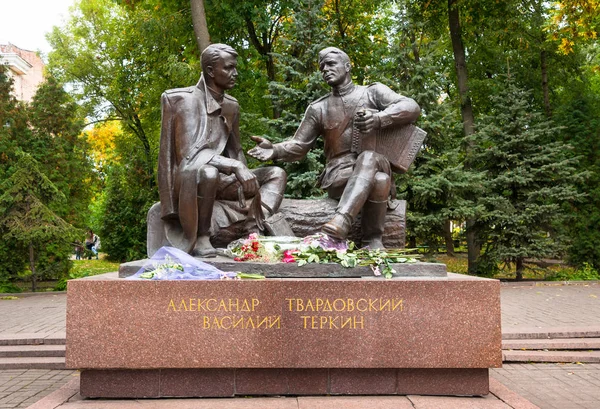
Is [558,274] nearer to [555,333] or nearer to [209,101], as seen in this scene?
[555,333]

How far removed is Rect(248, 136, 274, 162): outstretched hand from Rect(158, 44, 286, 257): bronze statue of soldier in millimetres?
213

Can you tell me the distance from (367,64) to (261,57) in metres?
3.46

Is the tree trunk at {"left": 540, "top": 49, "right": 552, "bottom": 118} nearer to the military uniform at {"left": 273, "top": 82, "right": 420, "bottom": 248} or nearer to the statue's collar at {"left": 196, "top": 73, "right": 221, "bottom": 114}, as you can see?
the military uniform at {"left": 273, "top": 82, "right": 420, "bottom": 248}

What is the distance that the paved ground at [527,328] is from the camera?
16.8 ft

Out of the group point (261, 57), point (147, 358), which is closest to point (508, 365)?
point (147, 358)

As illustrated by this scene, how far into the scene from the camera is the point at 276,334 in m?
4.29

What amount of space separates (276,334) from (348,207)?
Result: 133cm

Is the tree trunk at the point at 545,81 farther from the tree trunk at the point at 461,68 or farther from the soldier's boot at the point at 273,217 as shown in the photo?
the soldier's boot at the point at 273,217

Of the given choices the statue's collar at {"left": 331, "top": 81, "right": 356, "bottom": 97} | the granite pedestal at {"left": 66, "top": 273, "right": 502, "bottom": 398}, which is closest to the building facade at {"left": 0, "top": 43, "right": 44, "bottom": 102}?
the statue's collar at {"left": 331, "top": 81, "right": 356, "bottom": 97}

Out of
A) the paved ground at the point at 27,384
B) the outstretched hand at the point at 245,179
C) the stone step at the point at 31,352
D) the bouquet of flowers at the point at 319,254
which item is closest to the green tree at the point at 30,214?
the stone step at the point at 31,352

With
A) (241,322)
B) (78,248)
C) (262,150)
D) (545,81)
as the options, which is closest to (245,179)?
(262,150)

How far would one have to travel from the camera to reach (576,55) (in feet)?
59.1

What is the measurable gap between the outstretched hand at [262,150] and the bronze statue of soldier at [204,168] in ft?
0.70

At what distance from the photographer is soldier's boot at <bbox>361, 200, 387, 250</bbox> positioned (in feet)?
17.6
